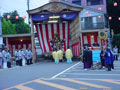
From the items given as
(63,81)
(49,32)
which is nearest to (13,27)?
(49,32)

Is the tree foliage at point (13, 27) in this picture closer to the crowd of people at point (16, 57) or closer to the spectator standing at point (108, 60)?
the crowd of people at point (16, 57)

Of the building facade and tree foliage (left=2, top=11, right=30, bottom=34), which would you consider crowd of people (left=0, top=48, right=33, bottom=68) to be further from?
tree foliage (left=2, top=11, right=30, bottom=34)

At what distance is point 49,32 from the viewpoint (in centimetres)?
2519

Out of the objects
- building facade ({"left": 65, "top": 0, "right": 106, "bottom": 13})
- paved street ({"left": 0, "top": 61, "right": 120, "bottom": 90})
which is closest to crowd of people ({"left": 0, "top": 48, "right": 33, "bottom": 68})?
paved street ({"left": 0, "top": 61, "right": 120, "bottom": 90})

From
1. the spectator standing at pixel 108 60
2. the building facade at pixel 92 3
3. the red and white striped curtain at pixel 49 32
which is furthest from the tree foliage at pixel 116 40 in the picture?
the spectator standing at pixel 108 60

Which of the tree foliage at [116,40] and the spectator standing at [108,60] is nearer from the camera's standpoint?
the spectator standing at [108,60]

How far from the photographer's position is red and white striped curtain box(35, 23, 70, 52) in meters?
25.0

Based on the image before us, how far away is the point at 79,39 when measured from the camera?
23.0m

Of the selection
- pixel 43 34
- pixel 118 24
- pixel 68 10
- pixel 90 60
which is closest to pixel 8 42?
pixel 43 34

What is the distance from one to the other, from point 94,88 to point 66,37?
18.0 metres

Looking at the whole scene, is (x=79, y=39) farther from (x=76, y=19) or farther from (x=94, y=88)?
(x=94, y=88)

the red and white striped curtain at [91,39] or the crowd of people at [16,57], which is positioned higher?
the red and white striped curtain at [91,39]

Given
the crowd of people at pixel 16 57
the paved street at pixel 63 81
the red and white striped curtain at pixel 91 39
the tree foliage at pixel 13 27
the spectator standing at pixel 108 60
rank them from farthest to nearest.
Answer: the tree foliage at pixel 13 27 → the red and white striped curtain at pixel 91 39 → the crowd of people at pixel 16 57 → the spectator standing at pixel 108 60 → the paved street at pixel 63 81

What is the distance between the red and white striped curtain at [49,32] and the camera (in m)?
25.0
